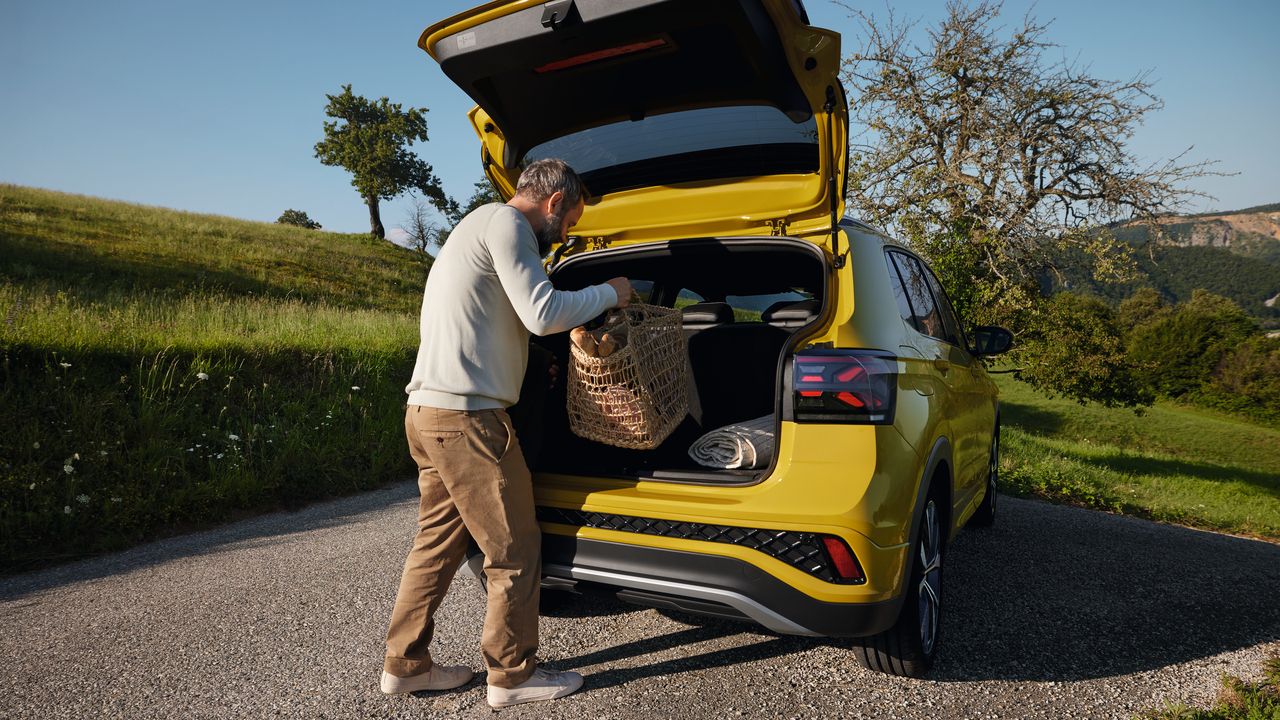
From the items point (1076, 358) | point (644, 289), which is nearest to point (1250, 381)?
point (1076, 358)

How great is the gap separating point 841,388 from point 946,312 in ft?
7.39

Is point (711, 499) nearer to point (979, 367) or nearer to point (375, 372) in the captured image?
point (979, 367)

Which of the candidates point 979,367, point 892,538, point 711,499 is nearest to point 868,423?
point 892,538

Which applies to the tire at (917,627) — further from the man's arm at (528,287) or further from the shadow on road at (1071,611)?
the man's arm at (528,287)

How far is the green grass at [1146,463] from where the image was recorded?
6.96m

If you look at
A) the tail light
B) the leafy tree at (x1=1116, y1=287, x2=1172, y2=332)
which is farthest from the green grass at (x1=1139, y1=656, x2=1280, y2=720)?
the leafy tree at (x1=1116, y1=287, x2=1172, y2=332)

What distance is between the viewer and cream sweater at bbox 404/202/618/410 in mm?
2188

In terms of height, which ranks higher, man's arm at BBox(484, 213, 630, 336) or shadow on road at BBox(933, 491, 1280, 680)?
man's arm at BBox(484, 213, 630, 336)

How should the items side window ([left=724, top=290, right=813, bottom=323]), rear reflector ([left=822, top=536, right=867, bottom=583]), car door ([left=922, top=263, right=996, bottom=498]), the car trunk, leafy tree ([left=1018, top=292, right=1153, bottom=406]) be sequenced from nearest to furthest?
rear reflector ([left=822, top=536, right=867, bottom=583]), the car trunk, car door ([left=922, top=263, right=996, bottom=498]), side window ([left=724, top=290, right=813, bottom=323]), leafy tree ([left=1018, top=292, right=1153, bottom=406])

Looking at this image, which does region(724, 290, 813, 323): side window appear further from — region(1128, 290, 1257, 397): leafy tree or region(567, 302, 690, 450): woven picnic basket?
region(1128, 290, 1257, 397): leafy tree

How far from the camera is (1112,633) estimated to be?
3.09 meters

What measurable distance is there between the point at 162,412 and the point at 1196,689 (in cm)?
627

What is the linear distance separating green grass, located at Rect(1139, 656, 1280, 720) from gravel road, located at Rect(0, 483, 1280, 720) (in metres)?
0.07

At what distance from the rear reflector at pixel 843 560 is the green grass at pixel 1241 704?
44.7 inches
